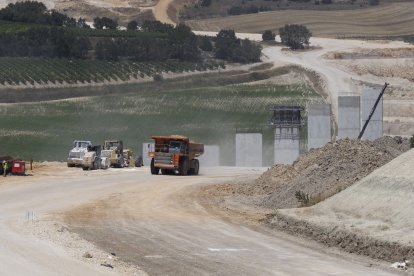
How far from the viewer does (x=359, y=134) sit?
65875mm

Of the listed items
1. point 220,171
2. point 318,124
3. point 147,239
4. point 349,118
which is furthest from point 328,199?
point 220,171

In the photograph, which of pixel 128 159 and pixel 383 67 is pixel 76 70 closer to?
pixel 383 67

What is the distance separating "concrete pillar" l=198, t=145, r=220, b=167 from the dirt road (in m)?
35.9

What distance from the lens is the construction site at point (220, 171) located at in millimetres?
25375

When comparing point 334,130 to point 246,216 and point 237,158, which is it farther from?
point 246,216

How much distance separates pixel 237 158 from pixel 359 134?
55.6 feet

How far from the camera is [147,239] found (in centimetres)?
2839

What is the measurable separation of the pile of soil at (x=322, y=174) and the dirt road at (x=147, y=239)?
3.08m

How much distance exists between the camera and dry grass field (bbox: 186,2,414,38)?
17188 cm

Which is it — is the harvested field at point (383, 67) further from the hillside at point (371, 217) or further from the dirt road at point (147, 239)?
the hillside at point (371, 217)

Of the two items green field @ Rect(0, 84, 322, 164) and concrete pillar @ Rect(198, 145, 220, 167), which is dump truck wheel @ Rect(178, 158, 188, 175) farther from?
green field @ Rect(0, 84, 322, 164)

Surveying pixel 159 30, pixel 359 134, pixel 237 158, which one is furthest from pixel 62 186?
pixel 159 30

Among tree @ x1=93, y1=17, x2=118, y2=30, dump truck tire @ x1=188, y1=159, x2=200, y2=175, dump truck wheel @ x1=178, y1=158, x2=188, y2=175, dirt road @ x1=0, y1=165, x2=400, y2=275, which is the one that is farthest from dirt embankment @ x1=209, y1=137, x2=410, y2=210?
tree @ x1=93, y1=17, x2=118, y2=30

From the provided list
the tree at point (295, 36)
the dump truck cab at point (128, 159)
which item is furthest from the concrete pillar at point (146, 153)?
the tree at point (295, 36)
